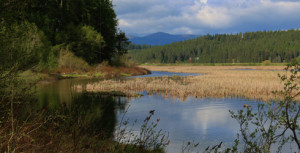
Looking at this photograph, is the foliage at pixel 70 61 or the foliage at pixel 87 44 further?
the foliage at pixel 87 44

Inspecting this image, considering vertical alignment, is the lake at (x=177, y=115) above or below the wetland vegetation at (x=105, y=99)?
below

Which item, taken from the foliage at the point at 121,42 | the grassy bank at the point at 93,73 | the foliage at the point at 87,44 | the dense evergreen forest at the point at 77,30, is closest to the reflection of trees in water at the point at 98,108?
the grassy bank at the point at 93,73

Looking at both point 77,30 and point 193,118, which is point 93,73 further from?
point 193,118

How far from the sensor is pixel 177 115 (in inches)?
697

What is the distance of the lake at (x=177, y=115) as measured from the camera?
12.8m

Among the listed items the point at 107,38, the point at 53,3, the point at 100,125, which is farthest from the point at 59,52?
the point at 100,125

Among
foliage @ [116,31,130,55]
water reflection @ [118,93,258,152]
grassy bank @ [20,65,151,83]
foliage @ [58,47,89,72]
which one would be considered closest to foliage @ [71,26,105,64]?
foliage @ [58,47,89,72]

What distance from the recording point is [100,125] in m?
14.2

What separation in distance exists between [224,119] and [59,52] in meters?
36.6

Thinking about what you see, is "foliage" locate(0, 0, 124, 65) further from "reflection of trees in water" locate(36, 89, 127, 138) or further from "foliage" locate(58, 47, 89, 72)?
"reflection of trees in water" locate(36, 89, 127, 138)

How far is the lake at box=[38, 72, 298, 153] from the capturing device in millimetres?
12756

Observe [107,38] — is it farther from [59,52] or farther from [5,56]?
[5,56]

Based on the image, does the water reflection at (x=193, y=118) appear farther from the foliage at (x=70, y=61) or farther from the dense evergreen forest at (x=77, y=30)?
the foliage at (x=70, y=61)

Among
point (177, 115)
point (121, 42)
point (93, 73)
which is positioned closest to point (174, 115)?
point (177, 115)
